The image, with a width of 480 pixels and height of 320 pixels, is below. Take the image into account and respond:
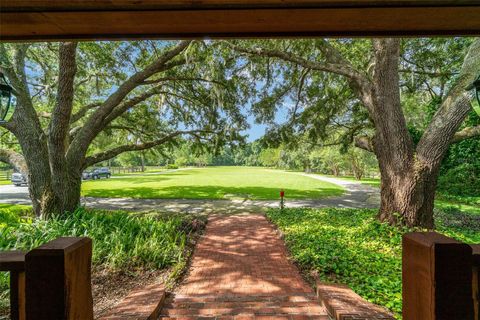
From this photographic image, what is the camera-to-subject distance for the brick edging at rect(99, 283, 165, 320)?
2527 mm

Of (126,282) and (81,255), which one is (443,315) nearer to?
(81,255)

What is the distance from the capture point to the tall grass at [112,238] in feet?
15.9

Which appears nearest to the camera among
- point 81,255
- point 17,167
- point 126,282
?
point 81,255

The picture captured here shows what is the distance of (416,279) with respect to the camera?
1.30 meters

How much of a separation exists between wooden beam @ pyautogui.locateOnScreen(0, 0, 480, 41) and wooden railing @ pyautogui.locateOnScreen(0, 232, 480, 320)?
1405 millimetres

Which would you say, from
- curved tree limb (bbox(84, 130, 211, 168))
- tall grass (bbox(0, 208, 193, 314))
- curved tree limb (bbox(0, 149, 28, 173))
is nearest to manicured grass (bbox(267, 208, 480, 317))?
tall grass (bbox(0, 208, 193, 314))

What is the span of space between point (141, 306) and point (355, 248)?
4509 mm

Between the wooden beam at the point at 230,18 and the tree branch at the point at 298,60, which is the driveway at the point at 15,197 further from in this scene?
the wooden beam at the point at 230,18

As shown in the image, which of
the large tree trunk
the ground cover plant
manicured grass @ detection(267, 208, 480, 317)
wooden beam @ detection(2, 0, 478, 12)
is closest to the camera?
wooden beam @ detection(2, 0, 478, 12)

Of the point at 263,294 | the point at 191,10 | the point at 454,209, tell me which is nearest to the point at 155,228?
the point at 263,294

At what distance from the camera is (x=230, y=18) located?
Result: 1.67m

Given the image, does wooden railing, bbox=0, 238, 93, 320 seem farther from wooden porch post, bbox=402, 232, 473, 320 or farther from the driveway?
the driveway

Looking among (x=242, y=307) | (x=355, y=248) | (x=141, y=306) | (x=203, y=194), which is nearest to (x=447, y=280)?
(x=242, y=307)

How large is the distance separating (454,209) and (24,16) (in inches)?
550
